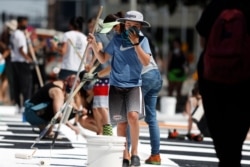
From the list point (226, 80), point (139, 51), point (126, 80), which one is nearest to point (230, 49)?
point (226, 80)

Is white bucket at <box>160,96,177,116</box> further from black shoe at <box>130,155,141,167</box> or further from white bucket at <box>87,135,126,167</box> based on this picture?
white bucket at <box>87,135,126,167</box>

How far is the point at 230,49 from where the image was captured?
7.86m

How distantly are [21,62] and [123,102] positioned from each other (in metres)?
10.3

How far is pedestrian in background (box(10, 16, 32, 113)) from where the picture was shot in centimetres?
2078

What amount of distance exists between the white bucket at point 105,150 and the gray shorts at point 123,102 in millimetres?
841

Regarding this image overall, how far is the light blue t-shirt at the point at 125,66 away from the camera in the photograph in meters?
11.1

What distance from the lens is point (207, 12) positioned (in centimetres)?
816

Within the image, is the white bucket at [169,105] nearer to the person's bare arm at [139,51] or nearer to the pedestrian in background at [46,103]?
the pedestrian in background at [46,103]

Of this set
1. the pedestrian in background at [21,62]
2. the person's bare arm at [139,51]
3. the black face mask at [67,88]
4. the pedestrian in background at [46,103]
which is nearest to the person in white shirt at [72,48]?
the pedestrian in background at [46,103]

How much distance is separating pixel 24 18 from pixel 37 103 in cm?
625

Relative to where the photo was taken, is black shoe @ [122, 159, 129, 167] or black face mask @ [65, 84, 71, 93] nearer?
black shoe @ [122, 159, 129, 167]

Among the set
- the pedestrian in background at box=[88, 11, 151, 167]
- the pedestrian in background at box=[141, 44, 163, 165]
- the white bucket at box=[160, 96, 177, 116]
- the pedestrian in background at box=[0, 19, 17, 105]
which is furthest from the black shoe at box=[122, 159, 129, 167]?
the white bucket at box=[160, 96, 177, 116]

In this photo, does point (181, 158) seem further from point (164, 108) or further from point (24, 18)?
point (164, 108)

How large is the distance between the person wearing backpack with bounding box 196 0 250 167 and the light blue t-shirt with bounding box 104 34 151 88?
116 inches
